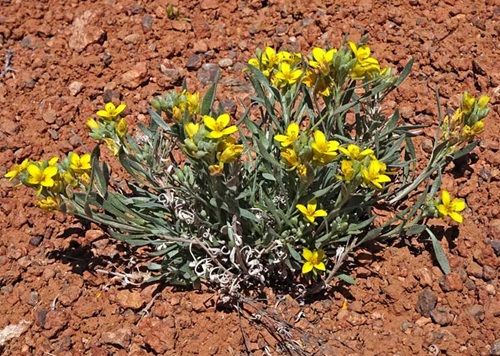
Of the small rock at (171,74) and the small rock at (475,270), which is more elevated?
the small rock at (171,74)

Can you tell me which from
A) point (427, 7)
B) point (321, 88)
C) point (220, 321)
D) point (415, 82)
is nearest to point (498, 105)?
point (415, 82)

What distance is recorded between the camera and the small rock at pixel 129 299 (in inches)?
114

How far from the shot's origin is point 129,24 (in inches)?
161

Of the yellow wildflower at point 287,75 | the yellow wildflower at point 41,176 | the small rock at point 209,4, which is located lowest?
the small rock at point 209,4

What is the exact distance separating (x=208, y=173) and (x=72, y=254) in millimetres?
1053

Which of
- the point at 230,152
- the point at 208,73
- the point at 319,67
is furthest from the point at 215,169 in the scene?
the point at 208,73

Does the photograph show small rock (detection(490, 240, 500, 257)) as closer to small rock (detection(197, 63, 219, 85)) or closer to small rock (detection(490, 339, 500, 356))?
small rock (detection(490, 339, 500, 356))

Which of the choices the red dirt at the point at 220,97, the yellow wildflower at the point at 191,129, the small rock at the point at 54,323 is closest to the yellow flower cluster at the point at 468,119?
the red dirt at the point at 220,97

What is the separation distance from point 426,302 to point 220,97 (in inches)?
64.7

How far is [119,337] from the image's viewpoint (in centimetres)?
280

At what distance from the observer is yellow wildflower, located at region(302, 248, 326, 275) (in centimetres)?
267

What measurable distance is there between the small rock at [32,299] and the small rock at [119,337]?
1.27 feet

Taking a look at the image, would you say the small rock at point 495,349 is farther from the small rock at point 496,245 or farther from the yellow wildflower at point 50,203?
the yellow wildflower at point 50,203

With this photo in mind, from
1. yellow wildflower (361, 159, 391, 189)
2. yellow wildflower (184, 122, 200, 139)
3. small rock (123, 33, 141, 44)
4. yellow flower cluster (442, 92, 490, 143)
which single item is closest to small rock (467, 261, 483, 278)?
yellow flower cluster (442, 92, 490, 143)
